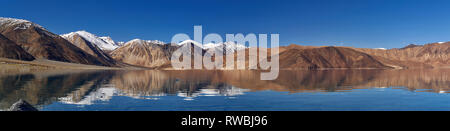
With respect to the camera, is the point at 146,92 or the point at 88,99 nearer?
the point at 88,99

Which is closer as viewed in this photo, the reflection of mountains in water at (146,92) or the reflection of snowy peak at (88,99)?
the reflection of snowy peak at (88,99)

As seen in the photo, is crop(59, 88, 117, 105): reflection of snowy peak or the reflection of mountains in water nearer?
crop(59, 88, 117, 105): reflection of snowy peak

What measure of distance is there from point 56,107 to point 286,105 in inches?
882
